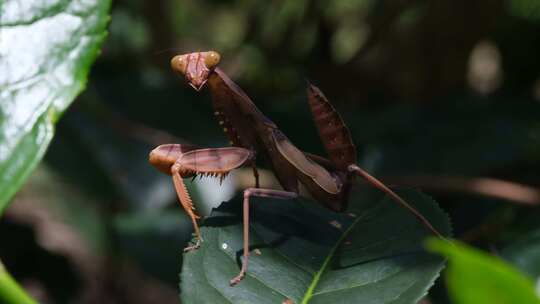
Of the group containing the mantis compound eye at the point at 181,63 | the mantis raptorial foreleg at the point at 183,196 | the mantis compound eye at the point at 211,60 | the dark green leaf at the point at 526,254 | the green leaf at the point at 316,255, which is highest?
the mantis compound eye at the point at 211,60

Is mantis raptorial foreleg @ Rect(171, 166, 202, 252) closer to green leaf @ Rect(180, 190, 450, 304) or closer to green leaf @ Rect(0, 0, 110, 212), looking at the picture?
green leaf @ Rect(180, 190, 450, 304)

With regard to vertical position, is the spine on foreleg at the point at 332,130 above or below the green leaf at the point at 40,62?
below

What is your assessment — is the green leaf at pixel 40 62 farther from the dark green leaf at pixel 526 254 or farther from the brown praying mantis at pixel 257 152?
the dark green leaf at pixel 526 254

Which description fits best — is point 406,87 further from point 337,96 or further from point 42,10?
point 42,10

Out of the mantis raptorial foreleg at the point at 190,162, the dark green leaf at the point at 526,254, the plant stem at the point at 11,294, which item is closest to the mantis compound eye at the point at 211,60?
the mantis raptorial foreleg at the point at 190,162

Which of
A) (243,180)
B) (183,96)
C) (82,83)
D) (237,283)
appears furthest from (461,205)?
(82,83)

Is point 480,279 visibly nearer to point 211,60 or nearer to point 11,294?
point 11,294

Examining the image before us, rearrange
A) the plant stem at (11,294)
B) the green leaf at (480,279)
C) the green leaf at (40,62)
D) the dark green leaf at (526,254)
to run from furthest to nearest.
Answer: the dark green leaf at (526,254) → the green leaf at (40,62) → the plant stem at (11,294) → the green leaf at (480,279)
